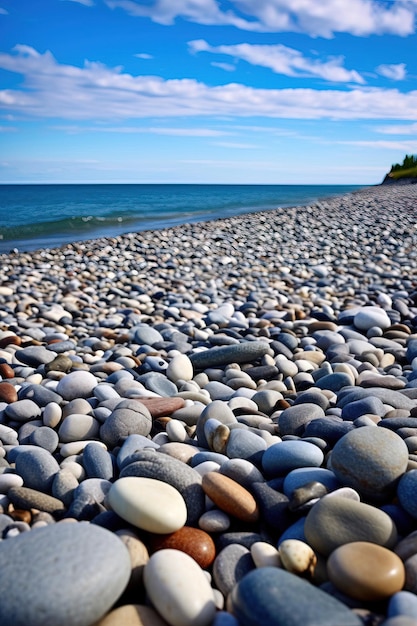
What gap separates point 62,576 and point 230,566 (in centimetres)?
49

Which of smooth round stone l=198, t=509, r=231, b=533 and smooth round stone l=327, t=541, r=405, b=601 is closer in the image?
smooth round stone l=327, t=541, r=405, b=601

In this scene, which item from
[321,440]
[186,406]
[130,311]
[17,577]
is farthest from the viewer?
[130,311]

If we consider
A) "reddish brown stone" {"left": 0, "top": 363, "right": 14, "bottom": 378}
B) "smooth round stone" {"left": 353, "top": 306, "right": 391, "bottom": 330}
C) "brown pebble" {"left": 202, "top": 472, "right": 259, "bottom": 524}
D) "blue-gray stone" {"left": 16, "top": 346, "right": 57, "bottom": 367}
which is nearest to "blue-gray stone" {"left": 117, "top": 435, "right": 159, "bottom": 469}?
"brown pebble" {"left": 202, "top": 472, "right": 259, "bottom": 524}

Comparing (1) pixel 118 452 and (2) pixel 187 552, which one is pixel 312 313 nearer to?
(1) pixel 118 452

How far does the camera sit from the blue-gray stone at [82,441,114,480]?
1.97 meters

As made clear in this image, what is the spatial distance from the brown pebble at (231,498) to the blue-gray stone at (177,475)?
0.04m

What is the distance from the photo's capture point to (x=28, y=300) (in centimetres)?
554

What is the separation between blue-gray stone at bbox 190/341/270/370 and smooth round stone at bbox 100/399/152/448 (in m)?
1.04

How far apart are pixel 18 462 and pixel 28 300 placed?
3.80 metres

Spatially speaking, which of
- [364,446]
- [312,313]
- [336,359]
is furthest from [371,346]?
[364,446]

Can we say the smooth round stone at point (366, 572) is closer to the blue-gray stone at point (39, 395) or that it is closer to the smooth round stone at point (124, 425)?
the smooth round stone at point (124, 425)

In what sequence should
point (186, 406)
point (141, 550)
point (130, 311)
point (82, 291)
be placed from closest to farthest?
1. point (141, 550)
2. point (186, 406)
3. point (130, 311)
4. point (82, 291)

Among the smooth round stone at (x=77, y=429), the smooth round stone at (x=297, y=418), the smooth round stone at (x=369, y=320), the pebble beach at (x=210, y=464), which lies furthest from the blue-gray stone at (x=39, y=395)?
the smooth round stone at (x=369, y=320)

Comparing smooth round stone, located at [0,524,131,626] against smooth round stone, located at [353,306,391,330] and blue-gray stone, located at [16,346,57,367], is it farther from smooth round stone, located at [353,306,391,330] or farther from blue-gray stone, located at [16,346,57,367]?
smooth round stone, located at [353,306,391,330]
